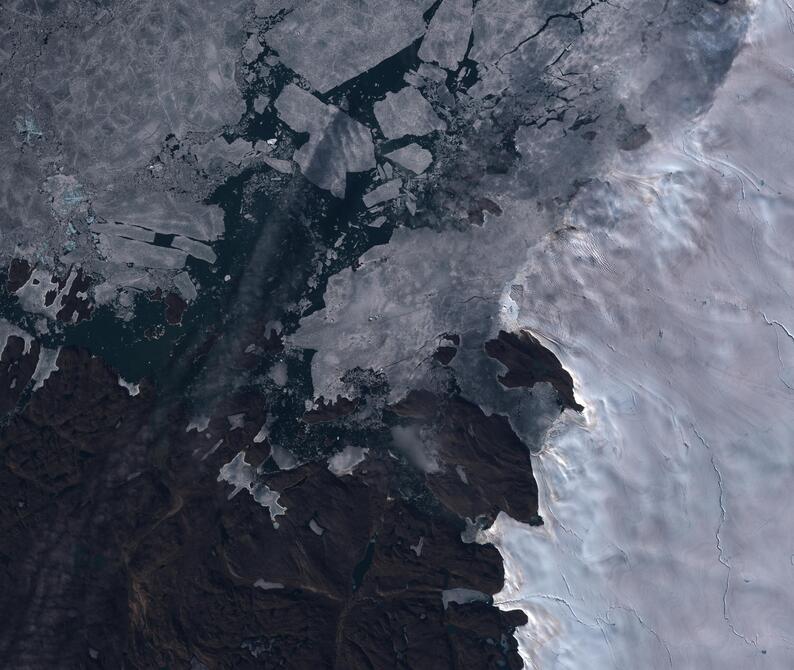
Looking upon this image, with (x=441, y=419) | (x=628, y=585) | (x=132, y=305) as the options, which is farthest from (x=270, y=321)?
(x=628, y=585)

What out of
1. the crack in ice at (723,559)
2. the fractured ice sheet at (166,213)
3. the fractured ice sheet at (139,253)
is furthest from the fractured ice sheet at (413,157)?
the crack in ice at (723,559)

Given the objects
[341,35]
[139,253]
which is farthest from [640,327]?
[139,253]

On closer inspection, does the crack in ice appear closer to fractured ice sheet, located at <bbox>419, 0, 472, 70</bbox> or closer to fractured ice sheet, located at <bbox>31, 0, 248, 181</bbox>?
fractured ice sheet, located at <bbox>419, 0, 472, 70</bbox>

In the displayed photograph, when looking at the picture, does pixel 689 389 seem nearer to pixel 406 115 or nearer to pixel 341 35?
pixel 406 115

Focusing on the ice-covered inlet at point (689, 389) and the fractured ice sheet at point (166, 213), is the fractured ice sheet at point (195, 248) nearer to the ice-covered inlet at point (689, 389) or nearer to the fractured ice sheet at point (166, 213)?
the fractured ice sheet at point (166, 213)

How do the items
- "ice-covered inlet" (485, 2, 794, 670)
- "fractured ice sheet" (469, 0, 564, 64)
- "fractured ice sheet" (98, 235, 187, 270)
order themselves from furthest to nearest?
"fractured ice sheet" (98, 235, 187, 270) → "fractured ice sheet" (469, 0, 564, 64) → "ice-covered inlet" (485, 2, 794, 670)

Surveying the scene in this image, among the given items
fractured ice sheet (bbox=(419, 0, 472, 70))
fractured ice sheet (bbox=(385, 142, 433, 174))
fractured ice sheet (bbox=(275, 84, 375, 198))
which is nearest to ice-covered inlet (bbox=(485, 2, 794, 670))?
fractured ice sheet (bbox=(385, 142, 433, 174))

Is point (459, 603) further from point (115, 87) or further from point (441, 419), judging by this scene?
point (115, 87)
